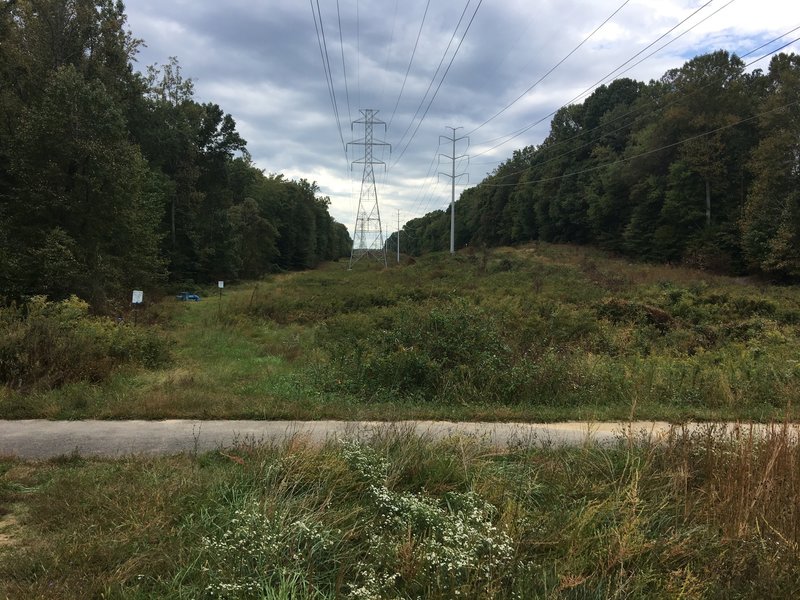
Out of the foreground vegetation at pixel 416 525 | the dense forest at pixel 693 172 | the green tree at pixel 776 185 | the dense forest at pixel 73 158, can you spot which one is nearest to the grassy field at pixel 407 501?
the foreground vegetation at pixel 416 525

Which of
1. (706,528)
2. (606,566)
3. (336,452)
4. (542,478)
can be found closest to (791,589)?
(706,528)

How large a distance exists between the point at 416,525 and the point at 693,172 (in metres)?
51.5

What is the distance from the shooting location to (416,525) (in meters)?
3.50

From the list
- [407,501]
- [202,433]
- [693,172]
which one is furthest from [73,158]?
[693,172]

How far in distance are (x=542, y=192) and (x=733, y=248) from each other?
42.8 m

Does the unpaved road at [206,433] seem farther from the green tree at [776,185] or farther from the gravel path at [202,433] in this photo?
the green tree at [776,185]

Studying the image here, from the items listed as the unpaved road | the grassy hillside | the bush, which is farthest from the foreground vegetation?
the bush

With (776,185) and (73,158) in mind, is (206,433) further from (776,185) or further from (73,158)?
(776,185)

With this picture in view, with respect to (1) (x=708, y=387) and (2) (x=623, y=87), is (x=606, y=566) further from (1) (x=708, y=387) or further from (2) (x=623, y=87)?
(2) (x=623, y=87)

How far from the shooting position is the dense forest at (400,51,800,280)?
1405 inches

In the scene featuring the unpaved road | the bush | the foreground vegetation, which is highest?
the bush

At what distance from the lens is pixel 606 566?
3107 mm

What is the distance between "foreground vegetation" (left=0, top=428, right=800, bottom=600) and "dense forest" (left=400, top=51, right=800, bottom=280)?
119 feet

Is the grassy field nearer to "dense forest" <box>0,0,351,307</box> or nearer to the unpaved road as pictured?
the unpaved road
